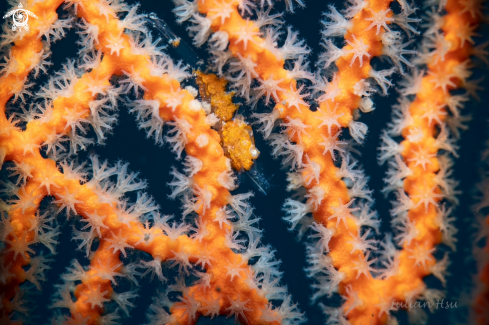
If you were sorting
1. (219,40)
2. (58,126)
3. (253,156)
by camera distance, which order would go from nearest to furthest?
1. (219,40)
2. (58,126)
3. (253,156)

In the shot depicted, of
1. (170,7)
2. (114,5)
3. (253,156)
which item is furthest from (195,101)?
(114,5)

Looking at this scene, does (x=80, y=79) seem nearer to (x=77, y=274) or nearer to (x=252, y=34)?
(x=252, y=34)

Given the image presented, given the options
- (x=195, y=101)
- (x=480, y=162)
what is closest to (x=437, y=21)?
(x=480, y=162)

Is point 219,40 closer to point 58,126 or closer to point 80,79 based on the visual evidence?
point 80,79

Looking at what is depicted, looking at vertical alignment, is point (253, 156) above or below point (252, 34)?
below

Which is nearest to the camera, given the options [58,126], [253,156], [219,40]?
[219,40]

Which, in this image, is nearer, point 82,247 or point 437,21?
point 437,21

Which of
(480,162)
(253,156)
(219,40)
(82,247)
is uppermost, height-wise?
(219,40)
